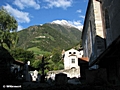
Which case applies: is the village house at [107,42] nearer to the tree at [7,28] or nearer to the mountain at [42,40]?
the tree at [7,28]

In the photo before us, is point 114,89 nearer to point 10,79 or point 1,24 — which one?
point 10,79

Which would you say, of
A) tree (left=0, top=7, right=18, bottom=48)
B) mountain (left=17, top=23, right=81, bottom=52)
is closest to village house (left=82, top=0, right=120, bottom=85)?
tree (left=0, top=7, right=18, bottom=48)

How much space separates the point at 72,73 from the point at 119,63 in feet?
87.1

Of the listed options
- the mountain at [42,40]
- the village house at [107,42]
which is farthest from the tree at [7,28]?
the mountain at [42,40]

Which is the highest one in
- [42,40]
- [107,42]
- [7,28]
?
[42,40]

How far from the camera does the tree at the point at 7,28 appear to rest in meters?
34.0

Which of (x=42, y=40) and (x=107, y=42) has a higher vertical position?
(x=42, y=40)

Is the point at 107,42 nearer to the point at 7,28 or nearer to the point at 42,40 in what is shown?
the point at 7,28

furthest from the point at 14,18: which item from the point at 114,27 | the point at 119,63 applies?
the point at 119,63

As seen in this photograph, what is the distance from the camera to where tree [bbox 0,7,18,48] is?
34.0 meters

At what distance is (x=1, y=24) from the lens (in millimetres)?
34969

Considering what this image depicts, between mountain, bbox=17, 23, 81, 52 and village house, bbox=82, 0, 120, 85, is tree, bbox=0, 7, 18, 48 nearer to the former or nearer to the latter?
village house, bbox=82, 0, 120, 85

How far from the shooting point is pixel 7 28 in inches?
1394

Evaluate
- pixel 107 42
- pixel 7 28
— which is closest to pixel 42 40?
pixel 7 28
